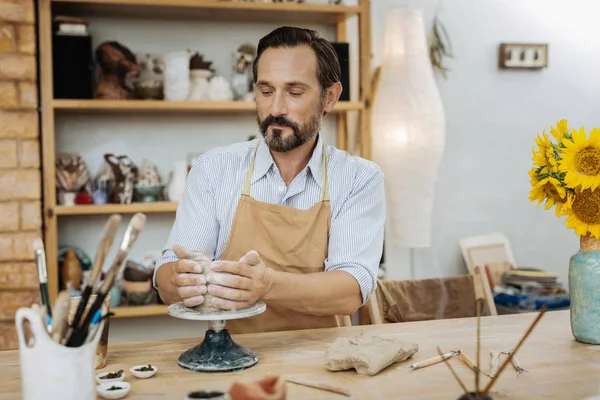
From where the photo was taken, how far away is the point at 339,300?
1823 mm

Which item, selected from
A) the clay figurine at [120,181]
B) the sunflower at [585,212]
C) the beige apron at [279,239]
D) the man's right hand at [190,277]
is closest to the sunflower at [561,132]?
the sunflower at [585,212]

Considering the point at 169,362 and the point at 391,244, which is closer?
the point at 169,362

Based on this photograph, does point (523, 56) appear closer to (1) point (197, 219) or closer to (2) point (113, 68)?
(2) point (113, 68)

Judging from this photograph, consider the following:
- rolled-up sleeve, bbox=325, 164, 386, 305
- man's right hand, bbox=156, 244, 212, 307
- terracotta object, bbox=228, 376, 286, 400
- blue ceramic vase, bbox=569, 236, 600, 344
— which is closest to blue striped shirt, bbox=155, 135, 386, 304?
rolled-up sleeve, bbox=325, 164, 386, 305

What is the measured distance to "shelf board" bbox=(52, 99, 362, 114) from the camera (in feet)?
9.97

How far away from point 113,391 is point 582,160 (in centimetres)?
115

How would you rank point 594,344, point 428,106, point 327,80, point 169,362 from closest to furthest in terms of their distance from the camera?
point 169,362
point 594,344
point 327,80
point 428,106

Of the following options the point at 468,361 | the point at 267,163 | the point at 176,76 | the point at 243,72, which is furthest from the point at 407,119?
the point at 468,361

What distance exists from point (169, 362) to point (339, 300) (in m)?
0.54

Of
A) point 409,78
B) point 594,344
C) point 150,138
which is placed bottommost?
point 594,344

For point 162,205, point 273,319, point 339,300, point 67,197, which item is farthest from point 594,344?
point 67,197

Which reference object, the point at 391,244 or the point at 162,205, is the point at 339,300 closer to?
the point at 162,205

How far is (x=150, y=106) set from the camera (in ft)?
10.2

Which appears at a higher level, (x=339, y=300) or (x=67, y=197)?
(x=67, y=197)
